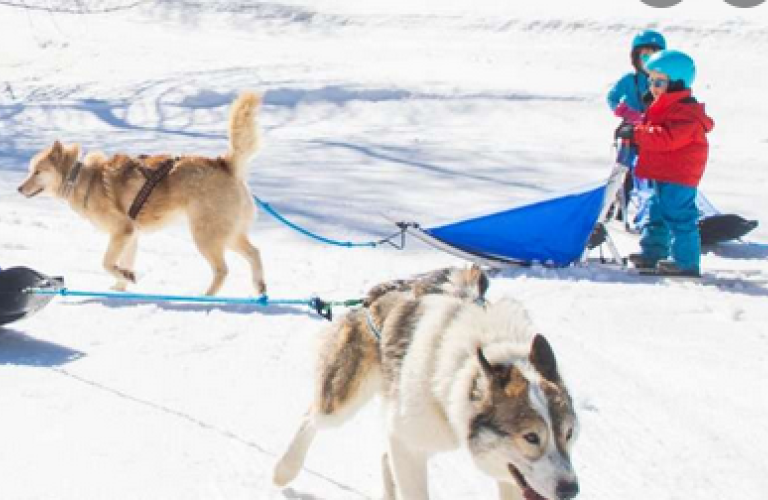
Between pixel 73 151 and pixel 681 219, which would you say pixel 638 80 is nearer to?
pixel 681 219

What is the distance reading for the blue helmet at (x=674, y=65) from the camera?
18.2ft

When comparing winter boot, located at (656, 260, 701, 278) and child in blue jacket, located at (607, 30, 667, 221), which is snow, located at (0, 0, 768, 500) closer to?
winter boot, located at (656, 260, 701, 278)

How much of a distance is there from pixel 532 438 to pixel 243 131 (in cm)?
367

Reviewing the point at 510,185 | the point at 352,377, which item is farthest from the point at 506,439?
the point at 510,185

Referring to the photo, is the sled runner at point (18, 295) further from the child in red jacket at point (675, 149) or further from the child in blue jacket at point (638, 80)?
the child in blue jacket at point (638, 80)

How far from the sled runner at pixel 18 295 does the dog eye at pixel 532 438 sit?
3.12m

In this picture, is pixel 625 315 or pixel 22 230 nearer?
pixel 625 315

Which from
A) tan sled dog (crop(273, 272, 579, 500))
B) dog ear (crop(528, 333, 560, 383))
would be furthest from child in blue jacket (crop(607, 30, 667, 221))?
dog ear (crop(528, 333, 560, 383))

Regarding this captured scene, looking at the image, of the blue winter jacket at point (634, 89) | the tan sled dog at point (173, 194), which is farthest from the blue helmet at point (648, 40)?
the tan sled dog at point (173, 194)

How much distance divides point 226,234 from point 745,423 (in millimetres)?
3223

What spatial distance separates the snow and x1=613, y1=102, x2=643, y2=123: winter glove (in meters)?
1.10

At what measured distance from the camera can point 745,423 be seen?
3.54m

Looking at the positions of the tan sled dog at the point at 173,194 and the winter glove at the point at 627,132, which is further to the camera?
the winter glove at the point at 627,132

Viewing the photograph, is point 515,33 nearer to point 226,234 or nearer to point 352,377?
point 226,234
